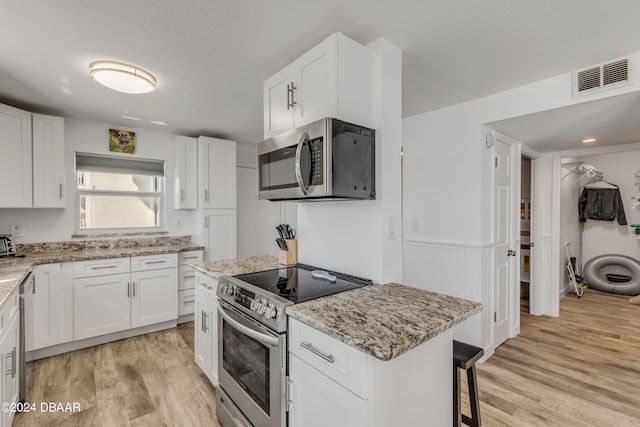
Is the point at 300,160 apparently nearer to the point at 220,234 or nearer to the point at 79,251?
the point at 220,234

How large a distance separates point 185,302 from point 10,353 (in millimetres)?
1885

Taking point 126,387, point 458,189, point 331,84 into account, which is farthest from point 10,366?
point 458,189

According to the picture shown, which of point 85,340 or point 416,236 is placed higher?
point 416,236

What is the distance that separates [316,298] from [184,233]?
3152mm

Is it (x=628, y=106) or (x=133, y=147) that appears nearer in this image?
(x=628, y=106)

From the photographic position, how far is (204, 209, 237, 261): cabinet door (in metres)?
3.82

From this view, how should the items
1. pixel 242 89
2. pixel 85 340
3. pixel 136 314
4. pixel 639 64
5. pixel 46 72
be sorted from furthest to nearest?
pixel 136 314
pixel 85 340
pixel 242 89
pixel 46 72
pixel 639 64

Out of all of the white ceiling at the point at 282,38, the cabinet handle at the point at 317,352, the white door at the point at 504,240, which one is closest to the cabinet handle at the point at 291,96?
the white ceiling at the point at 282,38

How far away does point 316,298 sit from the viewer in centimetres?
145

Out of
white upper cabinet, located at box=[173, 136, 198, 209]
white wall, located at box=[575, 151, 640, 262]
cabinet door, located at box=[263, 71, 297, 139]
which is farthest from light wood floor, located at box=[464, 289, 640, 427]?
white upper cabinet, located at box=[173, 136, 198, 209]

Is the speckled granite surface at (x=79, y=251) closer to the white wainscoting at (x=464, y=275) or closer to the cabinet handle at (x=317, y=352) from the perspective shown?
the cabinet handle at (x=317, y=352)

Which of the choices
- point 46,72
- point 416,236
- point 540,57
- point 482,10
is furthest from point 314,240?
point 46,72

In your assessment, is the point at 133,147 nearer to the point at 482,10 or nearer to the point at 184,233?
the point at 184,233

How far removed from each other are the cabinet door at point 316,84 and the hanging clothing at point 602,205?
5738 millimetres
